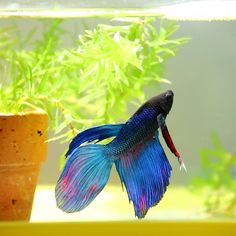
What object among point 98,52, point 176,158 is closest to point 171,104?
point 176,158

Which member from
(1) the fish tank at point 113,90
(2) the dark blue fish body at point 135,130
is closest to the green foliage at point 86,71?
(1) the fish tank at point 113,90

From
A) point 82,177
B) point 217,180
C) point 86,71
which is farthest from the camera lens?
point 217,180

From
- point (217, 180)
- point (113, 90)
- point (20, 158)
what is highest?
point (113, 90)

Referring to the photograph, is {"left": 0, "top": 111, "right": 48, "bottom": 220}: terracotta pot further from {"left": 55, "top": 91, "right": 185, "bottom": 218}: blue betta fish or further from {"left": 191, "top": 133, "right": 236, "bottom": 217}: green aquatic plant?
{"left": 191, "top": 133, "right": 236, "bottom": 217}: green aquatic plant

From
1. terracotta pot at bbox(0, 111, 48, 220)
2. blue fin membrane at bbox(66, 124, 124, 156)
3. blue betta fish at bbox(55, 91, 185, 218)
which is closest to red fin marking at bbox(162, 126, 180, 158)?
blue betta fish at bbox(55, 91, 185, 218)

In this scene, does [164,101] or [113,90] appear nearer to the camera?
[164,101]

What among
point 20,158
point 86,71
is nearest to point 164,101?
point 86,71

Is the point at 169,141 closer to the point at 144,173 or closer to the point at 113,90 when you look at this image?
the point at 144,173
